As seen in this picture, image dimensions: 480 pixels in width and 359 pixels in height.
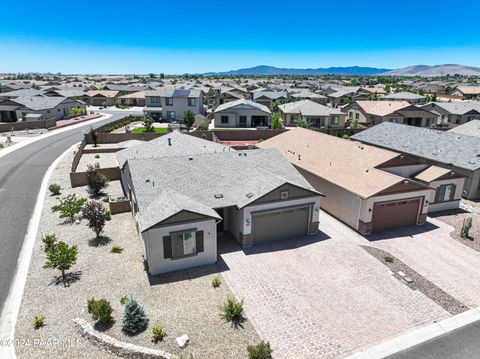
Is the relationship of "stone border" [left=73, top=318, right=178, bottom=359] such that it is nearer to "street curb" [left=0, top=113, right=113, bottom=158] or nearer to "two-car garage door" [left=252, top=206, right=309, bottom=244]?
"two-car garage door" [left=252, top=206, right=309, bottom=244]

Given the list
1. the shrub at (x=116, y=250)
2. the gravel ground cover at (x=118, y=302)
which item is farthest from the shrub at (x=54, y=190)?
the shrub at (x=116, y=250)

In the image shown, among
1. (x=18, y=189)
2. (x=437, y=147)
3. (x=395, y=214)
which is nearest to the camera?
(x=395, y=214)

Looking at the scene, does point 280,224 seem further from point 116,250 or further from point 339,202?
point 116,250

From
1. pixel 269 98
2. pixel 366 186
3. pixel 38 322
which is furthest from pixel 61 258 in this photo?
pixel 269 98

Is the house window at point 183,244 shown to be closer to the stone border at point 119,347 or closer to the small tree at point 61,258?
the small tree at point 61,258

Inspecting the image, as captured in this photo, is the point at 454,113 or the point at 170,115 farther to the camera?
the point at 170,115

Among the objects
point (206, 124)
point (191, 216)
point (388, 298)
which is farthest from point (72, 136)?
point (388, 298)

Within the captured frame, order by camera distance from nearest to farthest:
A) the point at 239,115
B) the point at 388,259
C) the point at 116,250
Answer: the point at 388,259
the point at 116,250
the point at 239,115
